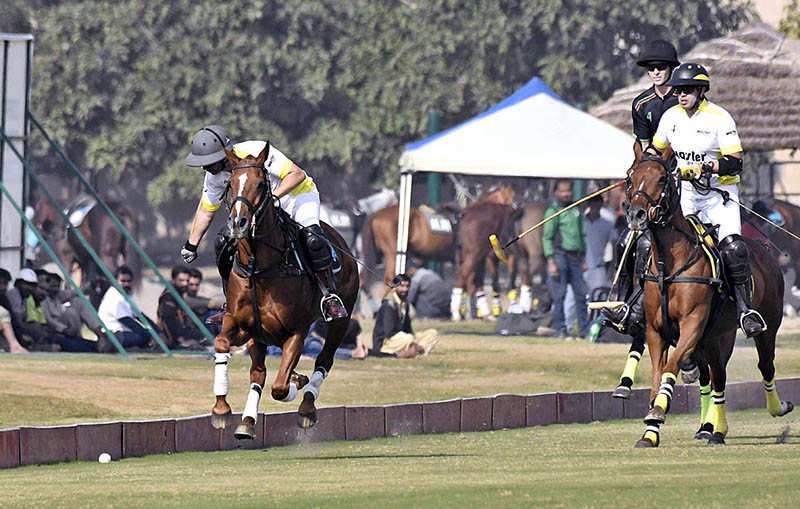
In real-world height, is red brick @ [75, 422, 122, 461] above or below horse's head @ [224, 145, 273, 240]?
below

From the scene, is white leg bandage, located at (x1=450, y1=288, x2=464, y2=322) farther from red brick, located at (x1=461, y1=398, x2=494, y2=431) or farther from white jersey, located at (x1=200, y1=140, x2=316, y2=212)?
white jersey, located at (x1=200, y1=140, x2=316, y2=212)

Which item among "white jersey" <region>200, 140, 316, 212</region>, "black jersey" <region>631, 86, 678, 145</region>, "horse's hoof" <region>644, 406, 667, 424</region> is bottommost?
"horse's hoof" <region>644, 406, 667, 424</region>

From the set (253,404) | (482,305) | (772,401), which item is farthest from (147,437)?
(482,305)

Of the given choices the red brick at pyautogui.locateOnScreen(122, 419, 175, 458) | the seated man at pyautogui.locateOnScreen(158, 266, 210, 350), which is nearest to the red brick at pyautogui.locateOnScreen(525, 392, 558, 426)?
the red brick at pyautogui.locateOnScreen(122, 419, 175, 458)

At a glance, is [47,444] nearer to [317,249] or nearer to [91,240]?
[317,249]

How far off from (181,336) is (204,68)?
79.5 ft

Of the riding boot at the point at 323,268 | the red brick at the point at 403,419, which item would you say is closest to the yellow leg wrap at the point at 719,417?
the red brick at the point at 403,419

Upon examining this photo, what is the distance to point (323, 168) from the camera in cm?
4588

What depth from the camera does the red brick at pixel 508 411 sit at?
1417 centimetres

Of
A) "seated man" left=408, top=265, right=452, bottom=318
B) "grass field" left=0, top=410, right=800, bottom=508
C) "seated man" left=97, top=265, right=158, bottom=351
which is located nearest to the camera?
"grass field" left=0, top=410, right=800, bottom=508

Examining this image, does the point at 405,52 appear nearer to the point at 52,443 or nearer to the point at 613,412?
the point at 613,412

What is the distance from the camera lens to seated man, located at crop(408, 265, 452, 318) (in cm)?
2669

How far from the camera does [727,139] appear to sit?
12.1m

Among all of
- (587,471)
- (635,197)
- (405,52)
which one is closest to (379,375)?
(635,197)
